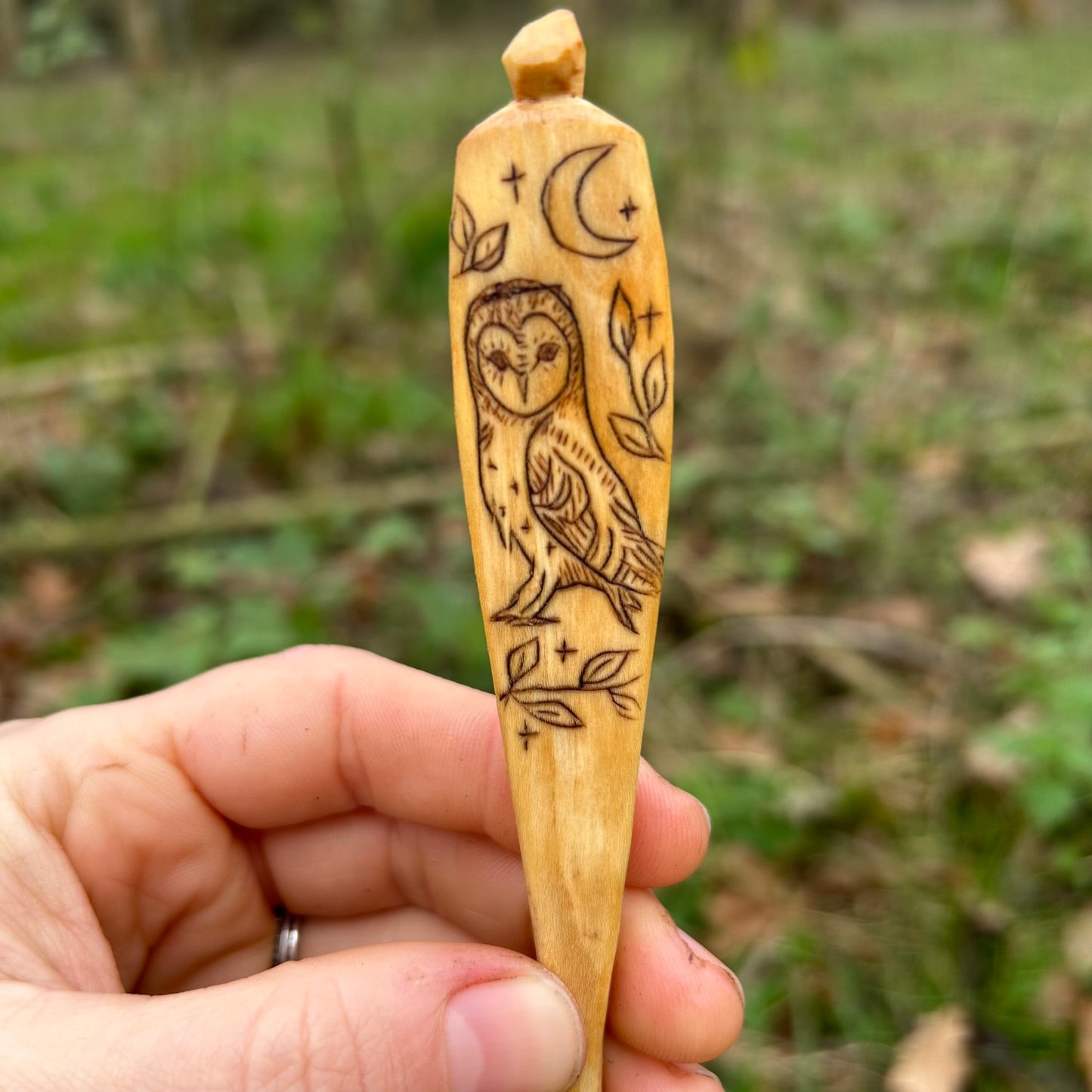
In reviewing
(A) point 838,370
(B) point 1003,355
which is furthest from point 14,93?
(B) point 1003,355

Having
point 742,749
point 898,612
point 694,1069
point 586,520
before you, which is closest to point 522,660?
point 586,520

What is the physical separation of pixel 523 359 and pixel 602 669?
0.36 meters

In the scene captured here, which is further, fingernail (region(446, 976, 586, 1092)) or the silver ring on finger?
the silver ring on finger

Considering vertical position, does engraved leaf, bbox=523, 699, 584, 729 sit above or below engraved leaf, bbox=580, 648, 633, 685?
below

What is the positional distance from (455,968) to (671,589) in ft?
4.00

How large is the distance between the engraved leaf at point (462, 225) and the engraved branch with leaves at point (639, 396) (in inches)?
7.4

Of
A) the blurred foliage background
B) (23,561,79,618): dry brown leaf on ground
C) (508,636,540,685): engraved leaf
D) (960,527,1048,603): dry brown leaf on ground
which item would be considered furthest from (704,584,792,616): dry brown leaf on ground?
(23,561,79,618): dry brown leaf on ground

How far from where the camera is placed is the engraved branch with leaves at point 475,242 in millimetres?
999

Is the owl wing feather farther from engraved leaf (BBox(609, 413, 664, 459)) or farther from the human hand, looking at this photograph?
the human hand

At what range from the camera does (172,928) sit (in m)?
1.25

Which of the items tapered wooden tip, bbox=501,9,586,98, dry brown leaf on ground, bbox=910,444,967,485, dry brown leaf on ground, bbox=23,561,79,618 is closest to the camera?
tapered wooden tip, bbox=501,9,586,98

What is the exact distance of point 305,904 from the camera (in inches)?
53.8

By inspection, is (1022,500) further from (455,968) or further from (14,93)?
(14,93)

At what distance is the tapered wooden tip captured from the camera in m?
0.94
